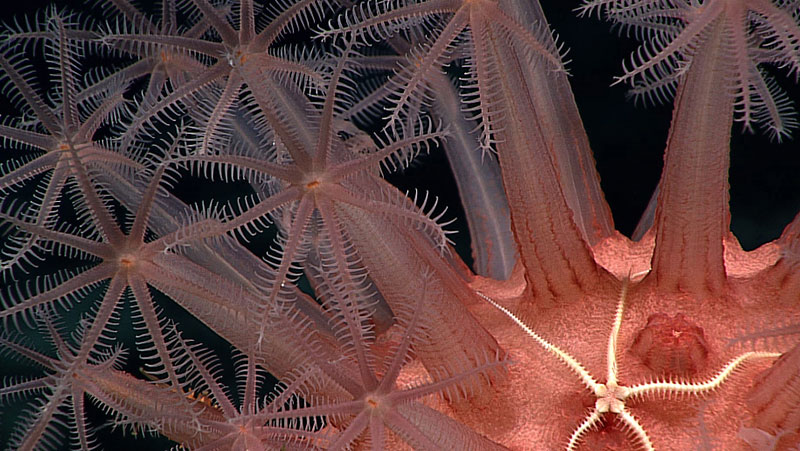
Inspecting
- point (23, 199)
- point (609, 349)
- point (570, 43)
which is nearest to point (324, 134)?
point (609, 349)

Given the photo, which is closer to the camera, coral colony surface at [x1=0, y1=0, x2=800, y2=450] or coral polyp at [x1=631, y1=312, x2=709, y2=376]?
coral colony surface at [x1=0, y1=0, x2=800, y2=450]

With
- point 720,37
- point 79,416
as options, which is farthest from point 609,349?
point 79,416

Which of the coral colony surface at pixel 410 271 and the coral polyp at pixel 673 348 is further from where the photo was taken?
the coral polyp at pixel 673 348

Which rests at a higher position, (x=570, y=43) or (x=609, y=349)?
(x=570, y=43)

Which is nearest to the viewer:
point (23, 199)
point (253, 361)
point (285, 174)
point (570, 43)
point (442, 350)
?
point (285, 174)

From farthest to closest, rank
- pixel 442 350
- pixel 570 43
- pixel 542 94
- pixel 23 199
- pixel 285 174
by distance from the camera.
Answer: pixel 23 199 < pixel 570 43 < pixel 542 94 < pixel 442 350 < pixel 285 174

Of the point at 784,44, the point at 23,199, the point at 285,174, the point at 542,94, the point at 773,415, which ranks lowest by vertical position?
the point at 773,415

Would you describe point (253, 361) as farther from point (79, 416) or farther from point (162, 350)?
point (79, 416)

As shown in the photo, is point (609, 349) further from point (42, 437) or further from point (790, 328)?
point (42, 437)

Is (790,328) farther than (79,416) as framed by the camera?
No

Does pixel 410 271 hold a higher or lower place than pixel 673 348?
higher
